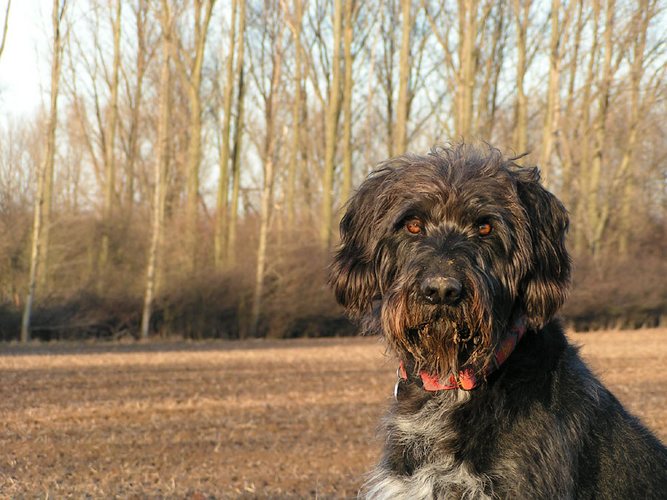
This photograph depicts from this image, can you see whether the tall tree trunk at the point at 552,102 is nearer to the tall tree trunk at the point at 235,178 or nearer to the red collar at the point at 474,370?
the tall tree trunk at the point at 235,178

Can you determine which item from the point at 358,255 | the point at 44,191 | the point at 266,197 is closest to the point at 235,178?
the point at 266,197

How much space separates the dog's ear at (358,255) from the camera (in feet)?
12.2

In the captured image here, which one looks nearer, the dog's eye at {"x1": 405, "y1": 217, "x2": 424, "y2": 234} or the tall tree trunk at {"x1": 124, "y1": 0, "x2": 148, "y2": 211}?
the dog's eye at {"x1": 405, "y1": 217, "x2": 424, "y2": 234}

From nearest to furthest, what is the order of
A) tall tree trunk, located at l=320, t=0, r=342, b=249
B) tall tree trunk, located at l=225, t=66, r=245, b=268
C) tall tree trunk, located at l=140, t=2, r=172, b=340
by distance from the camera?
tall tree trunk, located at l=140, t=2, r=172, b=340
tall tree trunk, located at l=320, t=0, r=342, b=249
tall tree trunk, located at l=225, t=66, r=245, b=268

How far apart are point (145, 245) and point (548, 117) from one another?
14040 millimetres

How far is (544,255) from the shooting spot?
138 inches

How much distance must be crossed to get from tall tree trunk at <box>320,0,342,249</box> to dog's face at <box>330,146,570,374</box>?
87.0 feet

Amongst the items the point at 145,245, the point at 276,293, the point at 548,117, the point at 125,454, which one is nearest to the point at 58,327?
the point at 145,245

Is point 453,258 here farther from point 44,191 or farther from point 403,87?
point 403,87

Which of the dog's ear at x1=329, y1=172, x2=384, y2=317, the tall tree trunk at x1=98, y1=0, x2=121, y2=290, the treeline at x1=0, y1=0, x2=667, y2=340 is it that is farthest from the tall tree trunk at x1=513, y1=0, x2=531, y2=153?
the dog's ear at x1=329, y1=172, x2=384, y2=317

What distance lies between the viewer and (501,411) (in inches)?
132

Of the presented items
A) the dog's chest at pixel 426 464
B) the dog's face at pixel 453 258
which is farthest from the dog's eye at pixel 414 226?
the dog's chest at pixel 426 464

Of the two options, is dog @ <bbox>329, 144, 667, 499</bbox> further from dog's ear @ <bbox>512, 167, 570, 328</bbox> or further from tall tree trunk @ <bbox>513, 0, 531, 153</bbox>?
tall tree trunk @ <bbox>513, 0, 531, 153</bbox>

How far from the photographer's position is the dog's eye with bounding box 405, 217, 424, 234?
357cm
